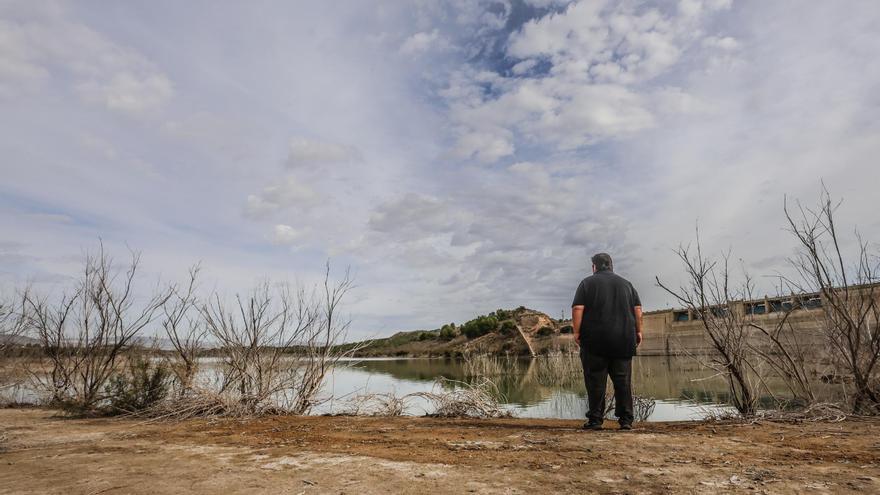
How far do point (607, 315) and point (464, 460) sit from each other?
2.35 m

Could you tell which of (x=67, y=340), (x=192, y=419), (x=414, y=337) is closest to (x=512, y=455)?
(x=192, y=419)

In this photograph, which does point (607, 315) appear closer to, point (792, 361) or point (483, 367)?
point (792, 361)

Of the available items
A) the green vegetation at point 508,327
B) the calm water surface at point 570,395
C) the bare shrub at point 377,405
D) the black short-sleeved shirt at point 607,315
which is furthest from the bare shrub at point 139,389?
the green vegetation at point 508,327

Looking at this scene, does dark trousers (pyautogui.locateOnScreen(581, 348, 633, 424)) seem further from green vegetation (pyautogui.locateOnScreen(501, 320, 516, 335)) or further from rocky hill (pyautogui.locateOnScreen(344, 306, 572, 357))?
green vegetation (pyautogui.locateOnScreen(501, 320, 516, 335))

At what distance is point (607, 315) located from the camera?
17.7 ft

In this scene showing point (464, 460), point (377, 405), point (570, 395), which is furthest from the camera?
point (570, 395)

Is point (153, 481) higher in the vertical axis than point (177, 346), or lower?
lower

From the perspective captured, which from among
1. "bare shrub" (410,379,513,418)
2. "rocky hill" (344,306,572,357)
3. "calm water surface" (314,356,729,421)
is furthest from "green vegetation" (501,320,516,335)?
"bare shrub" (410,379,513,418)

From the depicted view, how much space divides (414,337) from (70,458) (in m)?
68.0

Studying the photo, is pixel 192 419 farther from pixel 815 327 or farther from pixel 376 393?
pixel 815 327

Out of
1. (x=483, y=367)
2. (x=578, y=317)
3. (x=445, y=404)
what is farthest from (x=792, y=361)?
(x=483, y=367)

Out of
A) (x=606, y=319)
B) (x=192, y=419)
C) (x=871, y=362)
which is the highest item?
(x=606, y=319)

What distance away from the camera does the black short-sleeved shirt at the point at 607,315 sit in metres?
5.34

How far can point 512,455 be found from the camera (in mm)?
4133
